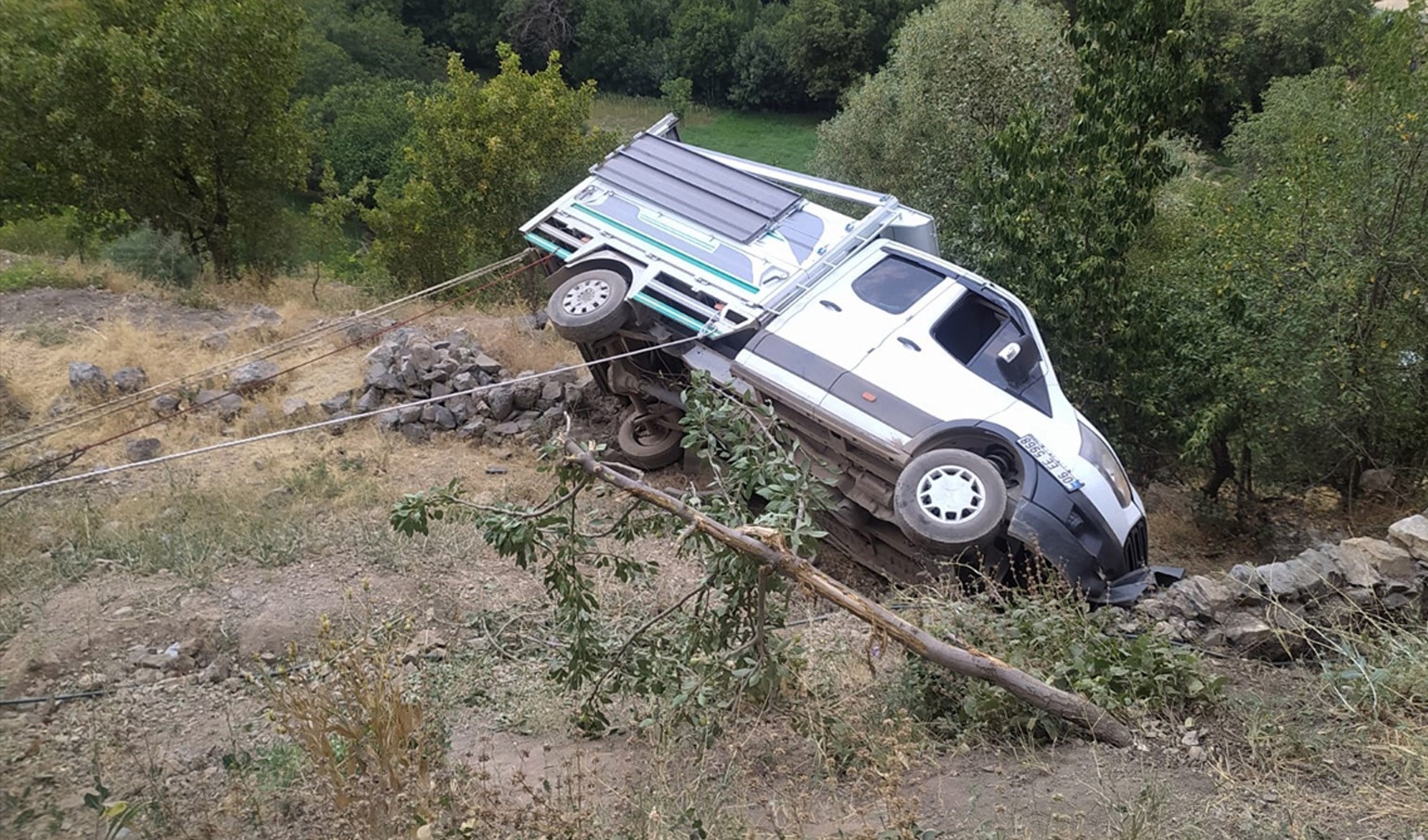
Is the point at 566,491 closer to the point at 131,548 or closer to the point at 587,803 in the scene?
the point at 587,803

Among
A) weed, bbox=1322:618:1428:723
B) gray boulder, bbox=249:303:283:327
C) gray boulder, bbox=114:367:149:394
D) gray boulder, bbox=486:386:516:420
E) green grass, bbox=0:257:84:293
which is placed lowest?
green grass, bbox=0:257:84:293

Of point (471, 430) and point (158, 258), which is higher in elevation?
point (471, 430)

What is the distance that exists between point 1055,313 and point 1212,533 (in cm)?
253

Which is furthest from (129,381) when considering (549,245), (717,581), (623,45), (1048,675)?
(623,45)

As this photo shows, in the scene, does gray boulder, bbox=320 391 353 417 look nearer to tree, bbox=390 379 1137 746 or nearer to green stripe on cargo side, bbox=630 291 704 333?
green stripe on cargo side, bbox=630 291 704 333

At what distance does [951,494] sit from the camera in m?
6.33

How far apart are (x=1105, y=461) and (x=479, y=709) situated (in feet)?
14.0

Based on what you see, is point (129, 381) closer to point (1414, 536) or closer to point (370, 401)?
point (370, 401)

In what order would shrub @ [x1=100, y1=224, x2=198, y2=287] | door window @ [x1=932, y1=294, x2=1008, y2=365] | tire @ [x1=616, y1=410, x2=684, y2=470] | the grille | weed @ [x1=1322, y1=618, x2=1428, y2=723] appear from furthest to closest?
shrub @ [x1=100, y1=224, x2=198, y2=287], tire @ [x1=616, y1=410, x2=684, y2=470], door window @ [x1=932, y1=294, x2=1008, y2=365], the grille, weed @ [x1=1322, y1=618, x2=1428, y2=723]

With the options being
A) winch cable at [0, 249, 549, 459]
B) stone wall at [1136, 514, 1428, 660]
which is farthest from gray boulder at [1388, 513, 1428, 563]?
winch cable at [0, 249, 549, 459]

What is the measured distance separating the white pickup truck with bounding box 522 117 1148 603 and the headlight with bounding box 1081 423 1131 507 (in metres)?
0.02

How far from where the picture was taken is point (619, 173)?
29.4ft

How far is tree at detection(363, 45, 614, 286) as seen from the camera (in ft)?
49.4

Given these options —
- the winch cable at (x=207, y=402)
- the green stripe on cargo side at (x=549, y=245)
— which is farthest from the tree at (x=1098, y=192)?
the winch cable at (x=207, y=402)
